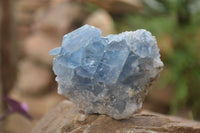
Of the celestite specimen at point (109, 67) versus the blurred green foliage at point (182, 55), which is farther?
the blurred green foliage at point (182, 55)

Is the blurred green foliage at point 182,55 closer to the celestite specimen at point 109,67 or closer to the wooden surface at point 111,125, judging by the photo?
the wooden surface at point 111,125

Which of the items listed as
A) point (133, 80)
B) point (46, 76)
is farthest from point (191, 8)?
point (133, 80)

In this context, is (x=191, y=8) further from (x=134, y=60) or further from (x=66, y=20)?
(x=134, y=60)

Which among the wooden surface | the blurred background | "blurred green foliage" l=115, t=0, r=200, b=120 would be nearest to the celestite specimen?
the wooden surface

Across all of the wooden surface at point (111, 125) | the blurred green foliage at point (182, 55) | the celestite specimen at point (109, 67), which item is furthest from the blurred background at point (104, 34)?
the celestite specimen at point (109, 67)

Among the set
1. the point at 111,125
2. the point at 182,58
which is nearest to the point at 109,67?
the point at 111,125

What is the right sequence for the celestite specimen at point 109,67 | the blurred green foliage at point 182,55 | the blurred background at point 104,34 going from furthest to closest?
the blurred green foliage at point 182,55 → the blurred background at point 104,34 → the celestite specimen at point 109,67
